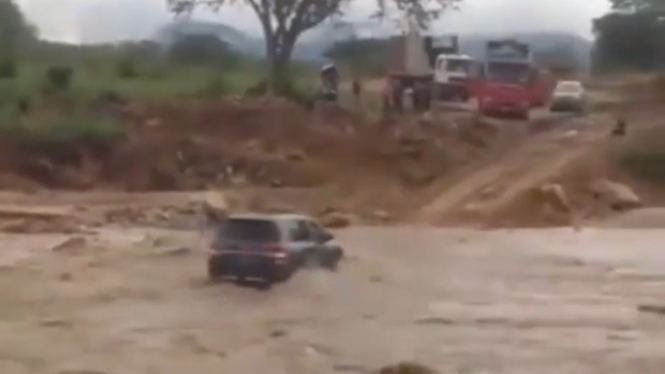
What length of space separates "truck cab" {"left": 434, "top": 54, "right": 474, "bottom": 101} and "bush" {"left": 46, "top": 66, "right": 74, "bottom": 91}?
366 inches

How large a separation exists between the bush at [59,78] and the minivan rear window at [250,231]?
67.1 feet

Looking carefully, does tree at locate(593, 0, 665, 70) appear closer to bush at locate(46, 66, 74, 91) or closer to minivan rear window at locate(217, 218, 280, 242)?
bush at locate(46, 66, 74, 91)

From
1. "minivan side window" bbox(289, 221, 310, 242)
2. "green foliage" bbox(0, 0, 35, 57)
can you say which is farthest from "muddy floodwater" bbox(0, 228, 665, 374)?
"green foliage" bbox(0, 0, 35, 57)

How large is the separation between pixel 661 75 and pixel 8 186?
66.7 ft

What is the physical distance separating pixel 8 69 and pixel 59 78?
2.47m

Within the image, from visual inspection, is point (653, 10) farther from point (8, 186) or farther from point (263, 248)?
point (263, 248)

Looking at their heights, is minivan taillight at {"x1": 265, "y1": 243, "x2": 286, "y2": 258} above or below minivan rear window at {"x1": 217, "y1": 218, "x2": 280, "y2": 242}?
below

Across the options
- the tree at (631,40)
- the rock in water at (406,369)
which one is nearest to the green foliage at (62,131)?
the tree at (631,40)

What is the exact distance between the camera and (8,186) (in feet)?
114

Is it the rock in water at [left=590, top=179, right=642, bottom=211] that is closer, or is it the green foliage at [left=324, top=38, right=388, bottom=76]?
the rock in water at [left=590, top=179, right=642, bottom=211]

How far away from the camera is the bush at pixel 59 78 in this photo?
1620 inches

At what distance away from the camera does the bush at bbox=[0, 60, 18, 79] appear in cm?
4303

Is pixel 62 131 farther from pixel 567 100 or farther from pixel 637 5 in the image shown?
pixel 637 5

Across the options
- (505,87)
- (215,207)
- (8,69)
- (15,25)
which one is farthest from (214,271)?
(15,25)
